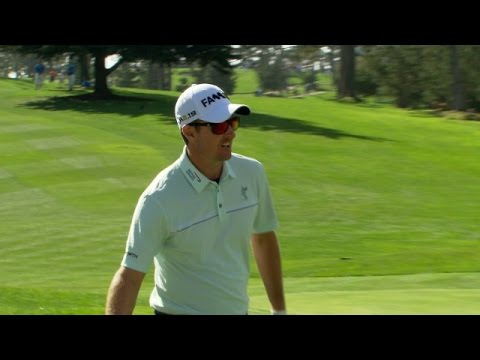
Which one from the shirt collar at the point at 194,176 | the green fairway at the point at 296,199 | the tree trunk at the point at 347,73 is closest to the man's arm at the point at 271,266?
the shirt collar at the point at 194,176

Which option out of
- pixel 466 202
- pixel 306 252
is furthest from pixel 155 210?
pixel 466 202

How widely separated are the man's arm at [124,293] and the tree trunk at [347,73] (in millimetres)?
57024

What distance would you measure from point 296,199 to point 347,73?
3864 cm

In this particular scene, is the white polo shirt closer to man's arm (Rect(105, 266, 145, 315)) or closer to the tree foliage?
man's arm (Rect(105, 266, 145, 315))

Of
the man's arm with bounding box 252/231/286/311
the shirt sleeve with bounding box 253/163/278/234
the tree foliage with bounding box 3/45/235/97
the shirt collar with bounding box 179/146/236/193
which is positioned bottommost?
the tree foliage with bounding box 3/45/235/97

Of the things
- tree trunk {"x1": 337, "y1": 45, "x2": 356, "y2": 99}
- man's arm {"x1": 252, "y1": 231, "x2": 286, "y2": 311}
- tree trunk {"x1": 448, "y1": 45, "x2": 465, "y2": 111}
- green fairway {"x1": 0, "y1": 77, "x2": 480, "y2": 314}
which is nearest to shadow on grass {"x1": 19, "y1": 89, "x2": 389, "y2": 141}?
green fairway {"x1": 0, "y1": 77, "x2": 480, "y2": 314}

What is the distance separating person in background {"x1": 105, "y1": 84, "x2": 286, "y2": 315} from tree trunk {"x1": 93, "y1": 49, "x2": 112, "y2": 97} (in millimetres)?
42405

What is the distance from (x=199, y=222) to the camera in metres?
4.40

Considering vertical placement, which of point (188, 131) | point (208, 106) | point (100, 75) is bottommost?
point (100, 75)

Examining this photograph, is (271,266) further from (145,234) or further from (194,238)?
(145,234)

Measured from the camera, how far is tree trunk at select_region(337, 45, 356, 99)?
201ft

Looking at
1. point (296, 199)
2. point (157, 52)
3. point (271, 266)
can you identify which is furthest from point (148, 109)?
point (271, 266)
